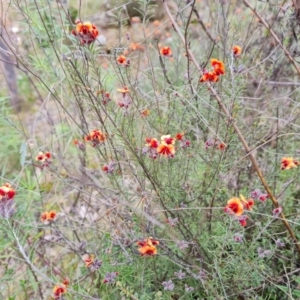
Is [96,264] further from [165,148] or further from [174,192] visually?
[165,148]

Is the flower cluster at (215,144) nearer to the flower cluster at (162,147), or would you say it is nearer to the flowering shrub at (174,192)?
the flowering shrub at (174,192)

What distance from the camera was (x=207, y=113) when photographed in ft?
5.88

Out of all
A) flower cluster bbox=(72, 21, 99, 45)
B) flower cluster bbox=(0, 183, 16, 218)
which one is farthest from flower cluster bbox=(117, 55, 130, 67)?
flower cluster bbox=(0, 183, 16, 218)

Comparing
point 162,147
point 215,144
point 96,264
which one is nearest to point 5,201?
point 96,264

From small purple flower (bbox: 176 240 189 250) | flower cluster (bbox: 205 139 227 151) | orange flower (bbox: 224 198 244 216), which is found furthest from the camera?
flower cluster (bbox: 205 139 227 151)

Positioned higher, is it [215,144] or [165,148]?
[165,148]

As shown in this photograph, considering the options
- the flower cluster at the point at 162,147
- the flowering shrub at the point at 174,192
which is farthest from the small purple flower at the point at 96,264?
the flower cluster at the point at 162,147

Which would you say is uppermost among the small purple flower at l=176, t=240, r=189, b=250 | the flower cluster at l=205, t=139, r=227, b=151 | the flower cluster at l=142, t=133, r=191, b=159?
the flower cluster at l=142, t=133, r=191, b=159

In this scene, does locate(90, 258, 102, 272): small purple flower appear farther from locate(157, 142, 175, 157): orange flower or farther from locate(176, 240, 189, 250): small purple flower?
locate(157, 142, 175, 157): orange flower

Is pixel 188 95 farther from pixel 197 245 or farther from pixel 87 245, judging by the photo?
pixel 87 245

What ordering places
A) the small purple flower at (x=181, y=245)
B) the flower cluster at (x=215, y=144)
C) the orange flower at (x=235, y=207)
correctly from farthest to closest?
the flower cluster at (x=215, y=144) → the small purple flower at (x=181, y=245) → the orange flower at (x=235, y=207)

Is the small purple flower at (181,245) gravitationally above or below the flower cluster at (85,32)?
below

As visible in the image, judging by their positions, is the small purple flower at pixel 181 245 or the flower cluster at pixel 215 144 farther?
Result: the flower cluster at pixel 215 144

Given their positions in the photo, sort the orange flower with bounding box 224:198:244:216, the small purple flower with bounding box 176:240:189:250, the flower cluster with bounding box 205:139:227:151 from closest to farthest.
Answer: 1. the orange flower with bounding box 224:198:244:216
2. the small purple flower with bounding box 176:240:189:250
3. the flower cluster with bounding box 205:139:227:151
